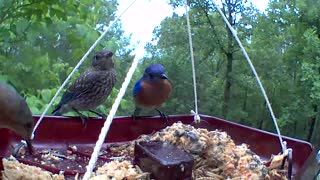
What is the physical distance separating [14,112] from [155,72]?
0.49 m

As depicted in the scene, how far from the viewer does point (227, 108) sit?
188 centimetres

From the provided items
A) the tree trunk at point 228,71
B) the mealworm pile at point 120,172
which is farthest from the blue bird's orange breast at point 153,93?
the mealworm pile at point 120,172

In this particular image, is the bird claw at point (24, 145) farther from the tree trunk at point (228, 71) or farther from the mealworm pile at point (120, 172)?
the tree trunk at point (228, 71)

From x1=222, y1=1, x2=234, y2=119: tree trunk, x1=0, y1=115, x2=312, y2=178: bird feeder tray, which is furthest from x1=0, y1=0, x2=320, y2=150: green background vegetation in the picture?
x1=0, y1=115, x2=312, y2=178: bird feeder tray

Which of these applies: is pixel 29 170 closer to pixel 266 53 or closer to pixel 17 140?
pixel 17 140

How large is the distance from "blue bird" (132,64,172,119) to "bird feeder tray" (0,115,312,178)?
238mm

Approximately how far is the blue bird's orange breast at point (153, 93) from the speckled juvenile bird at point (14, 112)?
502 mm

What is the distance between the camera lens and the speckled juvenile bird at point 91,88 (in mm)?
1554

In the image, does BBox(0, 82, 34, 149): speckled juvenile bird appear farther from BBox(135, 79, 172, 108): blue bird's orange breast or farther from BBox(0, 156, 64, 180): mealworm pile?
BBox(135, 79, 172, 108): blue bird's orange breast

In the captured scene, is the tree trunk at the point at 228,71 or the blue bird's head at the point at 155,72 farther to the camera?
the tree trunk at the point at 228,71

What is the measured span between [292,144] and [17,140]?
597 millimetres

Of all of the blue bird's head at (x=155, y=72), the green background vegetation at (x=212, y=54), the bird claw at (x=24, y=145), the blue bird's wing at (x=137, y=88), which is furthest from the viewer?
the green background vegetation at (x=212, y=54)

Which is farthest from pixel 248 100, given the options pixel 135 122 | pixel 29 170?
pixel 29 170

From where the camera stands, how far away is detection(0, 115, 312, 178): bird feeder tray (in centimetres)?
105
